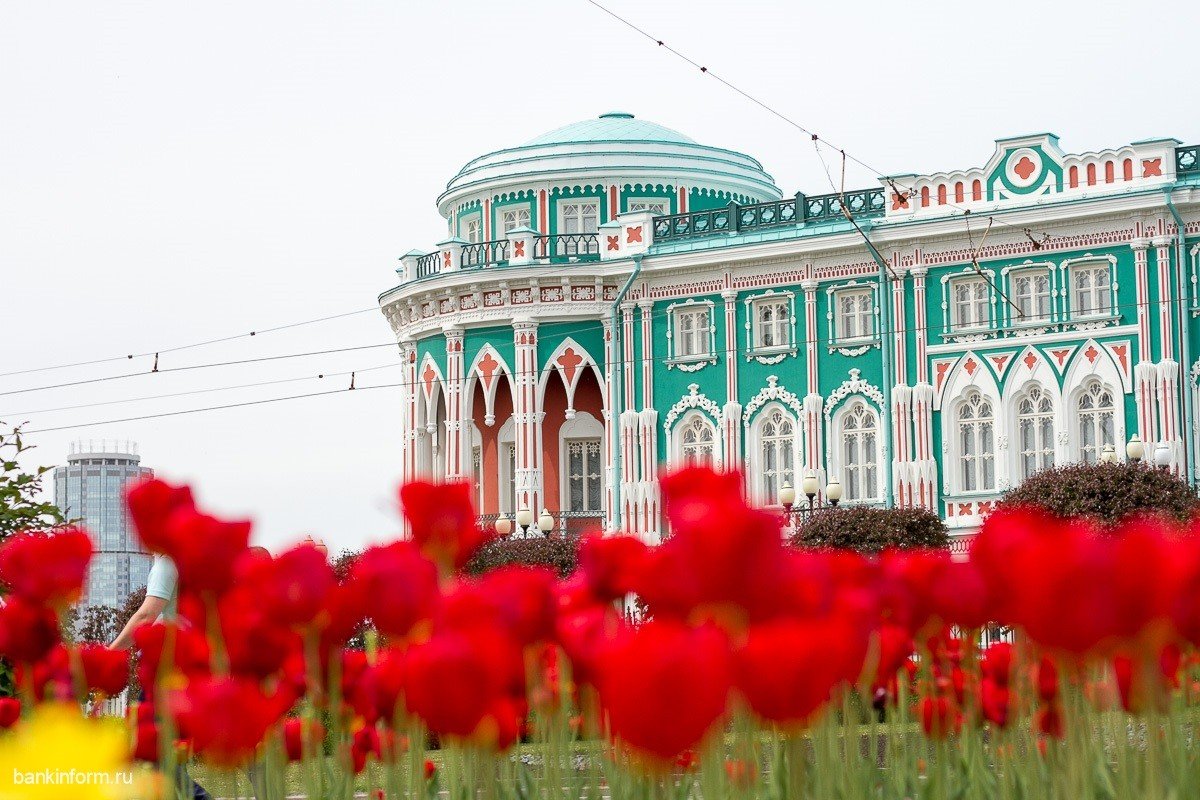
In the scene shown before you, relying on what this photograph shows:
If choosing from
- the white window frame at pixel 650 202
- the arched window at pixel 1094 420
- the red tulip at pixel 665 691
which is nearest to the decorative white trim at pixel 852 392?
the arched window at pixel 1094 420

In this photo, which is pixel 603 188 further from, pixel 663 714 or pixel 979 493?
pixel 663 714

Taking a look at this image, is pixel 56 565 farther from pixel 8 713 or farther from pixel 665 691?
pixel 665 691

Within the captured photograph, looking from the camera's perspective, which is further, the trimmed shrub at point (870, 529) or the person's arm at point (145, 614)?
the trimmed shrub at point (870, 529)

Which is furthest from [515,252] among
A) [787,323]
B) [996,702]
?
[996,702]

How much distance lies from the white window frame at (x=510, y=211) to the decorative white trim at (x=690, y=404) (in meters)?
6.15

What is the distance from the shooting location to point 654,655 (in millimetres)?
2301

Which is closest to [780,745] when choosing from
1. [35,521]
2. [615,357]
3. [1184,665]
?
[1184,665]

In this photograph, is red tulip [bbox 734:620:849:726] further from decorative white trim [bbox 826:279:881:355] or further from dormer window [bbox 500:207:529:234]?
dormer window [bbox 500:207:529:234]

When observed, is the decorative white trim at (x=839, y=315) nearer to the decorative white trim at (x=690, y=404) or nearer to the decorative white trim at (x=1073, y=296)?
the decorative white trim at (x=690, y=404)

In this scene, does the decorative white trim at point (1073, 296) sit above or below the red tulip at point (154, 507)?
above

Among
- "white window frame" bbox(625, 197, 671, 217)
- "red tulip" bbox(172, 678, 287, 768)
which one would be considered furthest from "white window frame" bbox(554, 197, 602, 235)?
"red tulip" bbox(172, 678, 287, 768)

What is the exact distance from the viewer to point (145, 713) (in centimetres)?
421

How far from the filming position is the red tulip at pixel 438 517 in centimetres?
396

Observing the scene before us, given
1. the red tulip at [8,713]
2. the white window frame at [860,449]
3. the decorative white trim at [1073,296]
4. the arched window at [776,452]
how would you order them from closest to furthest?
1. the red tulip at [8,713]
2. the decorative white trim at [1073,296]
3. the white window frame at [860,449]
4. the arched window at [776,452]
